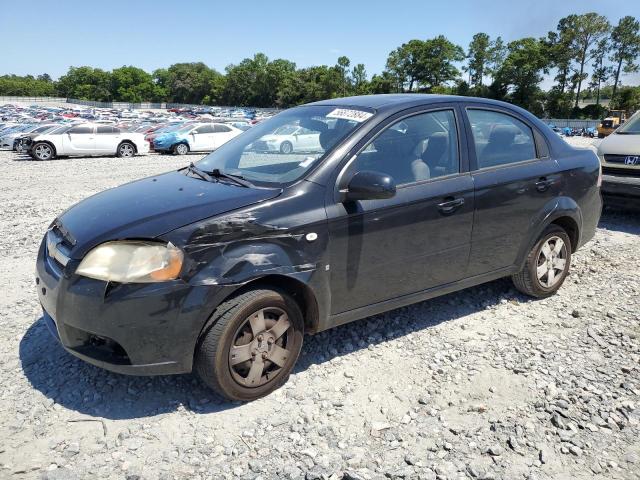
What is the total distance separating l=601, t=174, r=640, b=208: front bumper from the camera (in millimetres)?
7301

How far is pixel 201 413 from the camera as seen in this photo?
3.05 m

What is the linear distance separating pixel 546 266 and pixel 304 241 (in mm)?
2670

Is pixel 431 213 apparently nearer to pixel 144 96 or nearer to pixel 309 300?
pixel 309 300

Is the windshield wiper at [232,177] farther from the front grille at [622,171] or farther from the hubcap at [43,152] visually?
the hubcap at [43,152]

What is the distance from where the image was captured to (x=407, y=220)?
353cm

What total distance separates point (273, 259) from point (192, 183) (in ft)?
3.23

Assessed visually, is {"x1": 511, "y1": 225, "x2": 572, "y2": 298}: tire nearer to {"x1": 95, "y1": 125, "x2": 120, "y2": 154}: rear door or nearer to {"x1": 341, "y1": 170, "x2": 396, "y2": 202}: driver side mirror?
{"x1": 341, "y1": 170, "x2": 396, "y2": 202}: driver side mirror

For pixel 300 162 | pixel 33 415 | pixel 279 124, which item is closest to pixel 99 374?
pixel 33 415

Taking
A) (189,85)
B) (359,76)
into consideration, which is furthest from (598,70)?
(189,85)

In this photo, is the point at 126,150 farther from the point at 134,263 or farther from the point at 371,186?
the point at 371,186

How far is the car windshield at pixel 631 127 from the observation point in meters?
8.22

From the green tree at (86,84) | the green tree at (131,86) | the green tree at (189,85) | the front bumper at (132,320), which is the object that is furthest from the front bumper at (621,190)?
the green tree at (86,84)

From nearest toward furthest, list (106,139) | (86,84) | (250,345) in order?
(250,345) → (106,139) → (86,84)

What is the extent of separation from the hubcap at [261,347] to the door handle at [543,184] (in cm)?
253
